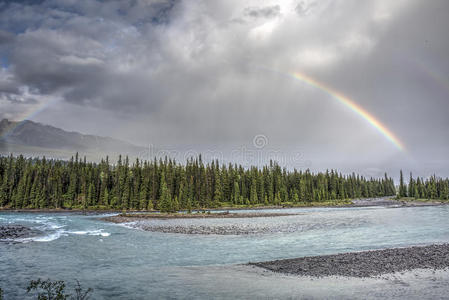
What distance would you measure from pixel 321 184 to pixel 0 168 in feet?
565

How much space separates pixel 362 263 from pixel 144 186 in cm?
11590

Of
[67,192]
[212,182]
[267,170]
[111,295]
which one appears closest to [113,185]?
[67,192]

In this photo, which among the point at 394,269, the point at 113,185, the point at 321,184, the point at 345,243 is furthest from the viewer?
the point at 321,184

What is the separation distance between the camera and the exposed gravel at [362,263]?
2091cm

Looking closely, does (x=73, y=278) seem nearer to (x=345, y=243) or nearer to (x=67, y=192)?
(x=345, y=243)

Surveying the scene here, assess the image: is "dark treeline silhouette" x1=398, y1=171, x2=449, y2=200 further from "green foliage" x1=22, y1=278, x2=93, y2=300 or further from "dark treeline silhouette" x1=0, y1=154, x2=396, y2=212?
"green foliage" x1=22, y1=278, x2=93, y2=300

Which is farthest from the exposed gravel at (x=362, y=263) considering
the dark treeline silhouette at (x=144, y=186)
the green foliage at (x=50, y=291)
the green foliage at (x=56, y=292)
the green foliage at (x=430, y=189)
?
the green foliage at (x=430, y=189)

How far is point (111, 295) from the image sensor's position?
57.1 feet

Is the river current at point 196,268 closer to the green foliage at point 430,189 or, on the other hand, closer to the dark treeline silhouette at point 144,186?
the dark treeline silhouette at point 144,186

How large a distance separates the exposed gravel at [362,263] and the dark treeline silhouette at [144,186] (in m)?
101

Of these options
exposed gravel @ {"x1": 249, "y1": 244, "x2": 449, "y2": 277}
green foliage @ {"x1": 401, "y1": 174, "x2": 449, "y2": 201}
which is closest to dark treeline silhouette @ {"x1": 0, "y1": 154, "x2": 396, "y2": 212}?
green foliage @ {"x1": 401, "y1": 174, "x2": 449, "y2": 201}

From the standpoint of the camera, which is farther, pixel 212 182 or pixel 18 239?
pixel 212 182

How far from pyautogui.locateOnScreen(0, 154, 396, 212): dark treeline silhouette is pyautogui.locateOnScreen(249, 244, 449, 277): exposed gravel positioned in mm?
101050

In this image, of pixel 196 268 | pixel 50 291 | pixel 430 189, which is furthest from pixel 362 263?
pixel 430 189
